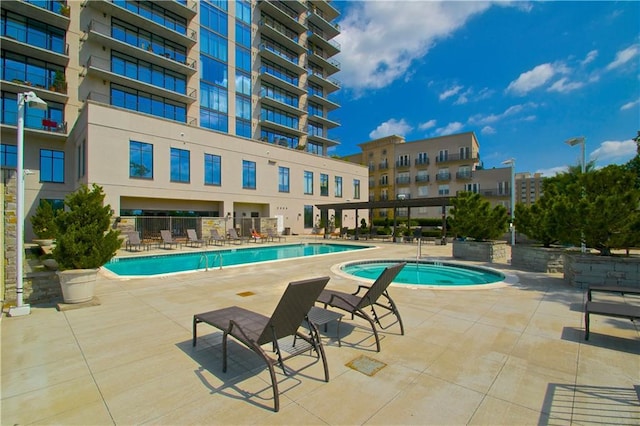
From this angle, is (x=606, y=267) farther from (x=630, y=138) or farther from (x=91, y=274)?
(x=630, y=138)

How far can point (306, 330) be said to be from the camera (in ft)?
14.6

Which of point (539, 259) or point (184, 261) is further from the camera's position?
point (184, 261)

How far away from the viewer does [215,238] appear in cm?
Answer: 2016

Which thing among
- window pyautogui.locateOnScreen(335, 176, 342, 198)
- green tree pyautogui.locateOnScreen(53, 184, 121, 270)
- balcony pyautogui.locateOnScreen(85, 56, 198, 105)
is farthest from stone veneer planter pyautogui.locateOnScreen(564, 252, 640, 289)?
window pyautogui.locateOnScreen(335, 176, 342, 198)

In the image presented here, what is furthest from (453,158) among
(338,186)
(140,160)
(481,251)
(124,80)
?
(124,80)

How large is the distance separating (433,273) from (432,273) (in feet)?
0.14

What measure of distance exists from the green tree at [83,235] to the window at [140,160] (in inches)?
619

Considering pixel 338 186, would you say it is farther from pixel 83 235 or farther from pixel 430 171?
pixel 83 235

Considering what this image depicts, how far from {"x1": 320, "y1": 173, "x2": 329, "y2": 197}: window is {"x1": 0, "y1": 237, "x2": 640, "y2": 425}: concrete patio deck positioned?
92.2 feet

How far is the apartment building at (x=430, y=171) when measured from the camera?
4075 cm

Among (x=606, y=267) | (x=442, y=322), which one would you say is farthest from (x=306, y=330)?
(x=606, y=267)

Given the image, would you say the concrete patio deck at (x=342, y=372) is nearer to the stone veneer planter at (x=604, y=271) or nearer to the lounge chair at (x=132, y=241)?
the stone veneer planter at (x=604, y=271)

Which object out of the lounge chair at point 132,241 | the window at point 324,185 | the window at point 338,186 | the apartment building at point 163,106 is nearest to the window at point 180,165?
the apartment building at point 163,106

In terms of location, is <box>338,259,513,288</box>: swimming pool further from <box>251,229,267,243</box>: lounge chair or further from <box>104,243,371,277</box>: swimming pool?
<box>251,229,267,243</box>: lounge chair
